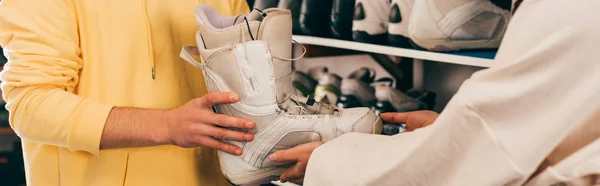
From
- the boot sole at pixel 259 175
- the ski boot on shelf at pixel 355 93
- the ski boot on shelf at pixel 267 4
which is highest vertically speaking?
the ski boot on shelf at pixel 267 4

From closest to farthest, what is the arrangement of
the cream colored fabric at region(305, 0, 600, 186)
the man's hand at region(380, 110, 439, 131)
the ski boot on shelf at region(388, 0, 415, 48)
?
1. the cream colored fabric at region(305, 0, 600, 186)
2. the man's hand at region(380, 110, 439, 131)
3. the ski boot on shelf at region(388, 0, 415, 48)

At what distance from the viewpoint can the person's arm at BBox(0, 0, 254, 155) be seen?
41.1 inches

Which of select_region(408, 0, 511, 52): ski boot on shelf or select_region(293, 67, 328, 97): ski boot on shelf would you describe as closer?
select_region(408, 0, 511, 52): ski boot on shelf

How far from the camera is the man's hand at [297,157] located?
1.01m

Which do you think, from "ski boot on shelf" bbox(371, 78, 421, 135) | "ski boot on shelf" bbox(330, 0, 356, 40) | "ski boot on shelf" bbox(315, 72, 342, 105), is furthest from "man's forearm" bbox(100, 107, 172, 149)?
"ski boot on shelf" bbox(315, 72, 342, 105)

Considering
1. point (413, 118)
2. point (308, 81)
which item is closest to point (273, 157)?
point (413, 118)

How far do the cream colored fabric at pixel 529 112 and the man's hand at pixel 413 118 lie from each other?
0.38 metres

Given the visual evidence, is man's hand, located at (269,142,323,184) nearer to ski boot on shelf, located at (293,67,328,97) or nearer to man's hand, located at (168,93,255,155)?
man's hand, located at (168,93,255,155)

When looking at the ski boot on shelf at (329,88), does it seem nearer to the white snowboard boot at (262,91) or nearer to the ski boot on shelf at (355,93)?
the ski boot on shelf at (355,93)

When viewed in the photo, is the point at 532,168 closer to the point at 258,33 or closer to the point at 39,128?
the point at 258,33

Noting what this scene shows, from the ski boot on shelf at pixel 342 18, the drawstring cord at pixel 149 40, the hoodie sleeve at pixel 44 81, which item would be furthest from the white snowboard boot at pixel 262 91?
the ski boot on shelf at pixel 342 18

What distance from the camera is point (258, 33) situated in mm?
1024

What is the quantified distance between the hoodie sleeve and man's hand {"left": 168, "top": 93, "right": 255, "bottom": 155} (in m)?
0.15

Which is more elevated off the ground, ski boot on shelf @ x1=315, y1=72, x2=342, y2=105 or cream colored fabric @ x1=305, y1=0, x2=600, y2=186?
cream colored fabric @ x1=305, y1=0, x2=600, y2=186
